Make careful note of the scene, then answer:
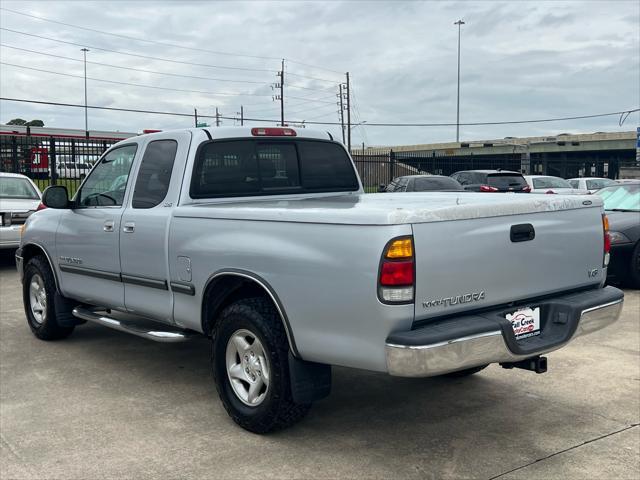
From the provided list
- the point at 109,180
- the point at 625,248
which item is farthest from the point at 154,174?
the point at 625,248

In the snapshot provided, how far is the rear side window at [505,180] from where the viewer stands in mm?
20016

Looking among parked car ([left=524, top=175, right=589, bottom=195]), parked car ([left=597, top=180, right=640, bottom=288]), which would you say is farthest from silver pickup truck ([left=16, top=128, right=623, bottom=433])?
parked car ([left=524, top=175, right=589, bottom=195])

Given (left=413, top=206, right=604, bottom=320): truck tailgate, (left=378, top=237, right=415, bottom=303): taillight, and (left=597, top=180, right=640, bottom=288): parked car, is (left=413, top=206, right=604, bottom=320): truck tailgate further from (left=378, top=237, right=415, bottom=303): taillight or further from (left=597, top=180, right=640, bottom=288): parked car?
(left=597, top=180, right=640, bottom=288): parked car

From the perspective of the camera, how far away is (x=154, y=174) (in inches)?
207

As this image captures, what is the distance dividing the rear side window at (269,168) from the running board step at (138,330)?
3.26ft

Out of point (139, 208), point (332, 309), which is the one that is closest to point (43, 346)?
point (139, 208)

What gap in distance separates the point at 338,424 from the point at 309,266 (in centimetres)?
129

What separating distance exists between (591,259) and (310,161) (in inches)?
91.1

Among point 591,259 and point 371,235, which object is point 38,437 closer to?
point 371,235

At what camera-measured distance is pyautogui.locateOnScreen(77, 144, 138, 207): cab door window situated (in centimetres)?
560

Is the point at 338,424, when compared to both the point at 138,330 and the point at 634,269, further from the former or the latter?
the point at 634,269

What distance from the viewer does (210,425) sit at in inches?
177

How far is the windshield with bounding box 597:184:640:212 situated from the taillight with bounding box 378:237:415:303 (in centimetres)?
757

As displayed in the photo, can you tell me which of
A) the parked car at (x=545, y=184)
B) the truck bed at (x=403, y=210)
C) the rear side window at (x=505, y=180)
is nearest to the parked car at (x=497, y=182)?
the rear side window at (x=505, y=180)
